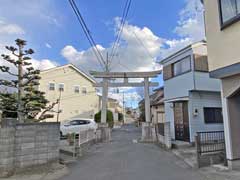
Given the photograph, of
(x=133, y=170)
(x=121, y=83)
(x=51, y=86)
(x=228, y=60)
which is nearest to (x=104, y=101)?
(x=121, y=83)

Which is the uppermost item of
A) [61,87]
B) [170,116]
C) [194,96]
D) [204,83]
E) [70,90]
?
[61,87]

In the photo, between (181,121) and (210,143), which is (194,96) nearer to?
(181,121)

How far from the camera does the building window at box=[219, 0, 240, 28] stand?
5.91m

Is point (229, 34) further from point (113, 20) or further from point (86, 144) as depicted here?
point (86, 144)

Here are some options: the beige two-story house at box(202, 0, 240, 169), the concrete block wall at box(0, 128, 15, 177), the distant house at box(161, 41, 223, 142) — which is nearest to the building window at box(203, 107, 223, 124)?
the distant house at box(161, 41, 223, 142)

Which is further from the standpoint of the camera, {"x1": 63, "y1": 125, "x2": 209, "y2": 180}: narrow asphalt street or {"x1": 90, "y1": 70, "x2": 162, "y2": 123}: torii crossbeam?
{"x1": 90, "y1": 70, "x2": 162, "y2": 123}: torii crossbeam

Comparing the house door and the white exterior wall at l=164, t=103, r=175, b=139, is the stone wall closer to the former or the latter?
the house door

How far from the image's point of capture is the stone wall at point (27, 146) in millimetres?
6098

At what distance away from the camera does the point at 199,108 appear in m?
12.5

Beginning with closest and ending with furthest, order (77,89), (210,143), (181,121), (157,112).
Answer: (210,143), (181,121), (157,112), (77,89)

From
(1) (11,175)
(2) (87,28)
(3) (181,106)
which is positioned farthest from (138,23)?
(1) (11,175)

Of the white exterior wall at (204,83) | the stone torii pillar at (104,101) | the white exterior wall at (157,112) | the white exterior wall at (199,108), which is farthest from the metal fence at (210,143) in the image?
the white exterior wall at (157,112)

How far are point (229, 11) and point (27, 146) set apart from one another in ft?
23.9

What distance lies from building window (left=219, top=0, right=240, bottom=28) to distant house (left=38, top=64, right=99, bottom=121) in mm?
20192
